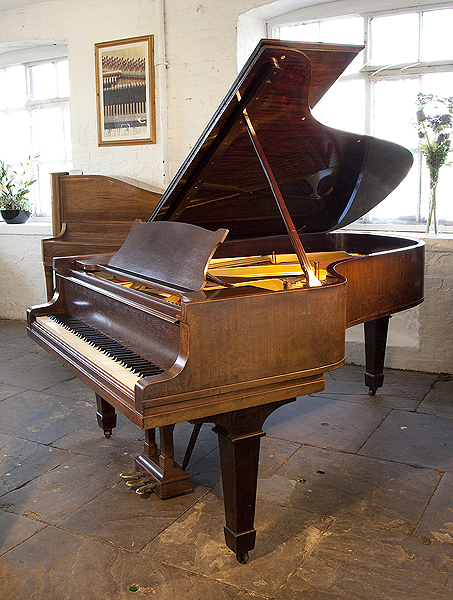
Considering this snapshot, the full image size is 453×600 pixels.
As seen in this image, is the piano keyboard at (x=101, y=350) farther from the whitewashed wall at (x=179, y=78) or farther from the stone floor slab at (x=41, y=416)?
the whitewashed wall at (x=179, y=78)

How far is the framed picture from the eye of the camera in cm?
504

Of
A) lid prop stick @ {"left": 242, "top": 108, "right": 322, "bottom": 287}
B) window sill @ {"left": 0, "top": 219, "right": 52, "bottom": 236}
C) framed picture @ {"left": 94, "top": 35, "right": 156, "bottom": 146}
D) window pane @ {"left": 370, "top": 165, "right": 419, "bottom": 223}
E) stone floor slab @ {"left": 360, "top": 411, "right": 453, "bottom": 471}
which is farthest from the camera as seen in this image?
window sill @ {"left": 0, "top": 219, "right": 52, "bottom": 236}

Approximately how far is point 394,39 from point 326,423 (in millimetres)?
3044

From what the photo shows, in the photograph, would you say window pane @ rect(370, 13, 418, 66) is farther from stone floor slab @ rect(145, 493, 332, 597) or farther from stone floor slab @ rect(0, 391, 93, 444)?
stone floor slab @ rect(145, 493, 332, 597)

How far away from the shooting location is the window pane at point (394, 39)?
14.5 ft

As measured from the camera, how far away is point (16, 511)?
244 centimetres

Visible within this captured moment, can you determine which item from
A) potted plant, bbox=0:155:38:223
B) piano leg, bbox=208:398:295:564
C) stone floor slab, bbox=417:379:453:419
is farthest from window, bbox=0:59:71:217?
piano leg, bbox=208:398:295:564

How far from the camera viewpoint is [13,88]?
6.51 metres

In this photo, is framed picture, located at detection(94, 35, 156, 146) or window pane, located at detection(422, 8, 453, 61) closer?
window pane, located at detection(422, 8, 453, 61)

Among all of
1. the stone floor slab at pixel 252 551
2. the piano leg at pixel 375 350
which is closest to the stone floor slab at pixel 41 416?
the stone floor slab at pixel 252 551

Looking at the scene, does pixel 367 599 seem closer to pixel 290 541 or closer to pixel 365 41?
pixel 290 541

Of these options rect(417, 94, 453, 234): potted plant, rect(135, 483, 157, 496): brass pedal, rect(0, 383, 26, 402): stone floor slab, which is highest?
rect(417, 94, 453, 234): potted plant

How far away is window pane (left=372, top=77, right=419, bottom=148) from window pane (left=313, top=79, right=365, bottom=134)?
115mm

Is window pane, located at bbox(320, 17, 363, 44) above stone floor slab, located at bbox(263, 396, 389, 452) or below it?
above
